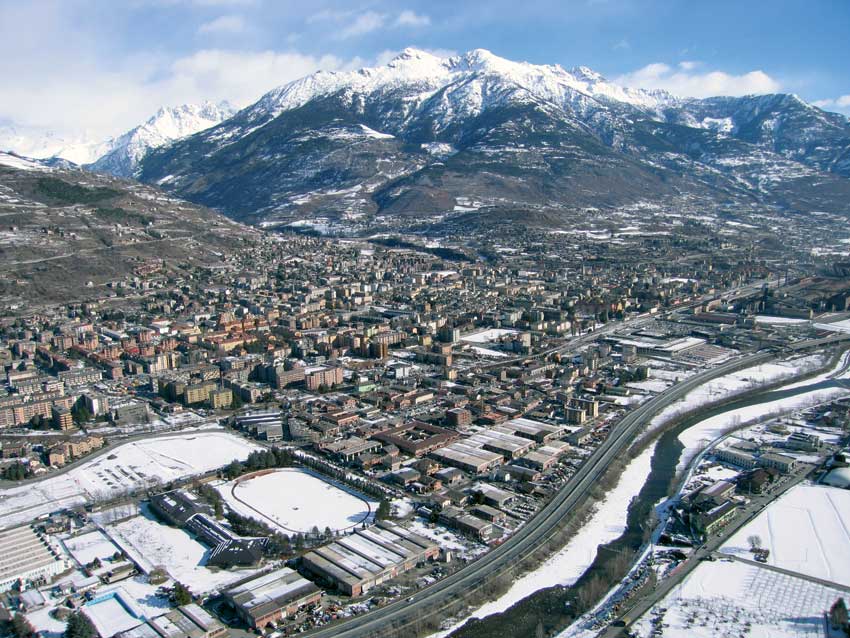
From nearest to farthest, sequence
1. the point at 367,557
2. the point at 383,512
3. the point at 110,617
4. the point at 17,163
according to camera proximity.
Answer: the point at 110,617 < the point at 367,557 < the point at 383,512 < the point at 17,163

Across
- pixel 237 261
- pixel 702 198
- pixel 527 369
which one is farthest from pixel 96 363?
pixel 702 198

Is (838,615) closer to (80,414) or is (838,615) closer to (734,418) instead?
(734,418)

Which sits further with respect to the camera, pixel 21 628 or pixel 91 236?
pixel 91 236

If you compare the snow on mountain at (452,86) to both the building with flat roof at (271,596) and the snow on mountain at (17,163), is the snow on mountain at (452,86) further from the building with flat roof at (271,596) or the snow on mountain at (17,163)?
the building with flat roof at (271,596)

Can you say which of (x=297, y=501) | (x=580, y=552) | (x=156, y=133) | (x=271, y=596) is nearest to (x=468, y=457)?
(x=297, y=501)

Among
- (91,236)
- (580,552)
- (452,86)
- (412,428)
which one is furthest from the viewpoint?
(452,86)

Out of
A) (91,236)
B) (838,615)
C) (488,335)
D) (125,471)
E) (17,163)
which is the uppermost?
(17,163)

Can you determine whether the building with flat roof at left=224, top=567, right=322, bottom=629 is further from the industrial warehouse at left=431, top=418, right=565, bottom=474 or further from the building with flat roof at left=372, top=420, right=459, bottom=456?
the building with flat roof at left=372, top=420, right=459, bottom=456
